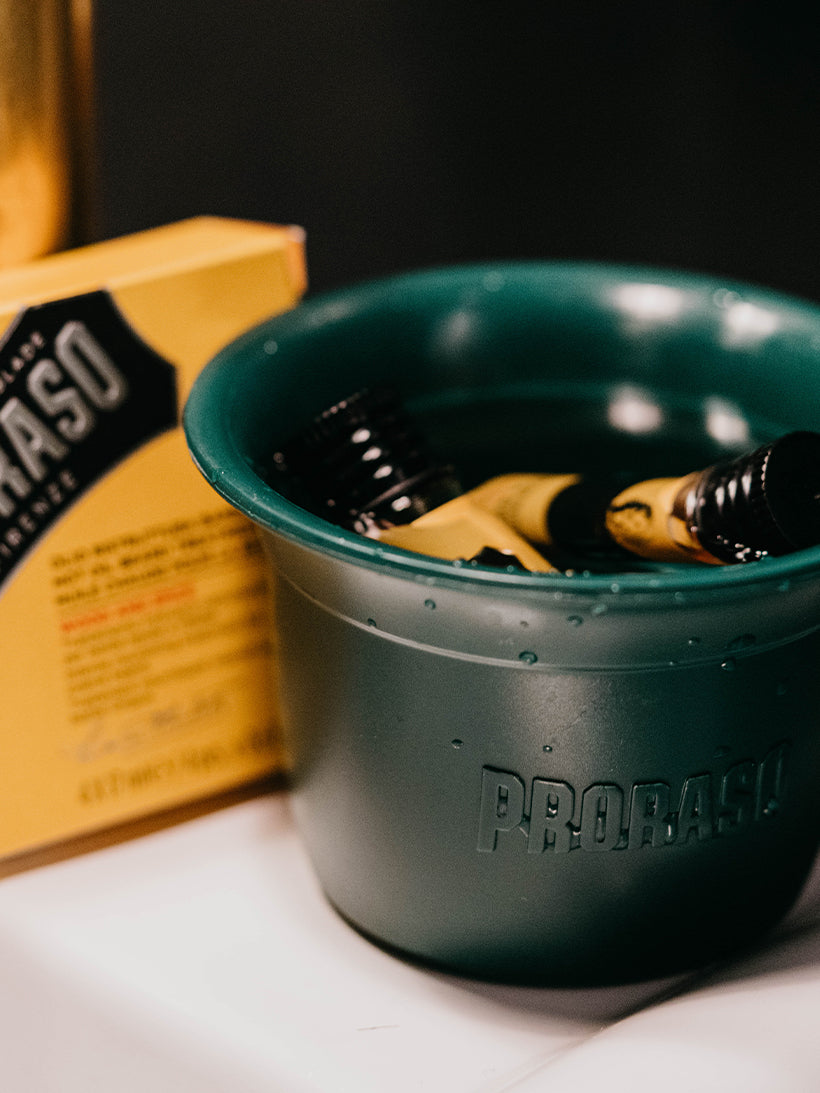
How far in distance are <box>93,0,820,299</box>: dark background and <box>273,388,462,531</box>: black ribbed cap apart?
1.06 ft

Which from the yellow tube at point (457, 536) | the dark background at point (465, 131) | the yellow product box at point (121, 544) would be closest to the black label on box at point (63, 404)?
the yellow product box at point (121, 544)

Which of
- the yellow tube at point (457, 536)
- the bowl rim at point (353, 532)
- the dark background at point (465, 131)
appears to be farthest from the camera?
the dark background at point (465, 131)

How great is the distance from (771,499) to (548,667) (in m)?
0.10

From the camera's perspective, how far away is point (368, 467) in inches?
17.8

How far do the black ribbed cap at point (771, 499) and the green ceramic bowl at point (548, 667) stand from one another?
0.12ft

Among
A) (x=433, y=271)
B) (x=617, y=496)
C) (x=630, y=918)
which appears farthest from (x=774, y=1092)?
(x=433, y=271)

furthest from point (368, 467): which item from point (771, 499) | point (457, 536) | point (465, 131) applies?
point (465, 131)

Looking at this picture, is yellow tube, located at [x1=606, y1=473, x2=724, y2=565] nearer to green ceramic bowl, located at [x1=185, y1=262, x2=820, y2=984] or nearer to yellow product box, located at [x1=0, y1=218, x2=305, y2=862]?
green ceramic bowl, located at [x1=185, y1=262, x2=820, y2=984]

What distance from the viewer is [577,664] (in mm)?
360

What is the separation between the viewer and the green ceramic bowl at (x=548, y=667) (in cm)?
36

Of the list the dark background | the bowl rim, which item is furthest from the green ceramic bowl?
the dark background

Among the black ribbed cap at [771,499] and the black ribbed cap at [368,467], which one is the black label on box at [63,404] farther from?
the black ribbed cap at [771,499]

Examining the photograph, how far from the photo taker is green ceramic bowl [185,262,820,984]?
1.17 ft

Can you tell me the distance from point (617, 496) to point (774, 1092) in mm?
237
